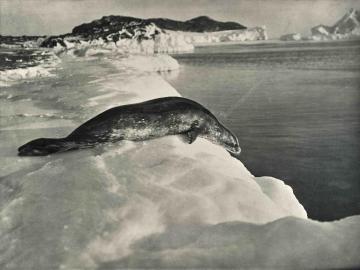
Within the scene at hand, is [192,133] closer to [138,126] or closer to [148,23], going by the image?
[138,126]

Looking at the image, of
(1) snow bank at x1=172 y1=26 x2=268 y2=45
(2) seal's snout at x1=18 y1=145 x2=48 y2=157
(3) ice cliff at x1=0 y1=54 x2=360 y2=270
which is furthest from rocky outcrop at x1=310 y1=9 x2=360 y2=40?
(2) seal's snout at x1=18 y1=145 x2=48 y2=157

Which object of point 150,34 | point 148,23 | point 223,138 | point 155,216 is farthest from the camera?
point 150,34

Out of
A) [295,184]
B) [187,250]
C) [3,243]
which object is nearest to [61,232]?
[3,243]

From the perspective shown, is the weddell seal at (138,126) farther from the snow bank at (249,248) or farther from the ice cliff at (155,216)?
the snow bank at (249,248)

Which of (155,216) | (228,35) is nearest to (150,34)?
(228,35)

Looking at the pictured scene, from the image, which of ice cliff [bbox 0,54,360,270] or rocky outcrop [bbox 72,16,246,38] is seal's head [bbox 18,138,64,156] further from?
rocky outcrop [bbox 72,16,246,38]

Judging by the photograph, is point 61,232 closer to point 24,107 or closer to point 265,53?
point 24,107
